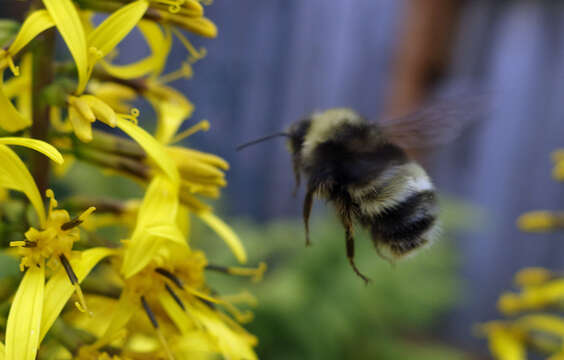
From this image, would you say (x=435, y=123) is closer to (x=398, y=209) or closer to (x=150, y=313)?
(x=398, y=209)

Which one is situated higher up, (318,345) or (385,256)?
(318,345)

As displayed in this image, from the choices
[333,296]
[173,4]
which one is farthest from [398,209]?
[333,296]

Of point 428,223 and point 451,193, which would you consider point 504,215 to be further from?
point 428,223

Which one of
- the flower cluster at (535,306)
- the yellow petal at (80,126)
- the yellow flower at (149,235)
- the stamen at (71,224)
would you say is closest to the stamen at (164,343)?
the yellow flower at (149,235)

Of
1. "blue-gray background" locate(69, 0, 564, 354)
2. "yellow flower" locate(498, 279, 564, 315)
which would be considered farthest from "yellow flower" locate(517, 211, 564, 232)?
"blue-gray background" locate(69, 0, 564, 354)

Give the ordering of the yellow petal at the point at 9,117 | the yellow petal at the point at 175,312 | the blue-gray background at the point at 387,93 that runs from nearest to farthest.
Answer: the yellow petal at the point at 9,117
the yellow petal at the point at 175,312
the blue-gray background at the point at 387,93

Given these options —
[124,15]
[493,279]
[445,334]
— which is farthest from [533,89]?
[124,15]

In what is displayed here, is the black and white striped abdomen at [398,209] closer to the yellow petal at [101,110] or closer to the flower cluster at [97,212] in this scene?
the flower cluster at [97,212]
